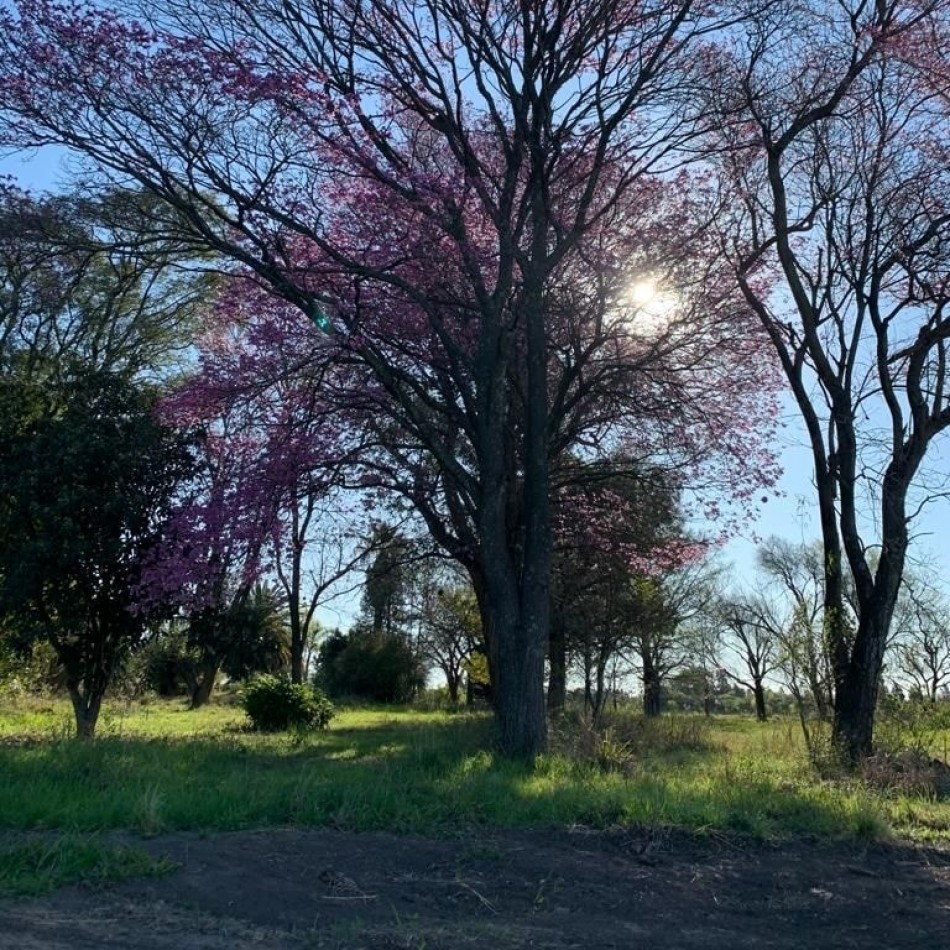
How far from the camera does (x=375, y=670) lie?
40.1 m

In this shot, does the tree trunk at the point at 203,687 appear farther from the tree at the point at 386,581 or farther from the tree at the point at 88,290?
the tree at the point at 88,290

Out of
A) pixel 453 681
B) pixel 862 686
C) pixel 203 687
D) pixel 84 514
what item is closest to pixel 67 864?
pixel 862 686

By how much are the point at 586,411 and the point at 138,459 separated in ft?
24.6

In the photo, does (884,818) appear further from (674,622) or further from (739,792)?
(674,622)

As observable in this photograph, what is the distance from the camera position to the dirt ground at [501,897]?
17.7 ft

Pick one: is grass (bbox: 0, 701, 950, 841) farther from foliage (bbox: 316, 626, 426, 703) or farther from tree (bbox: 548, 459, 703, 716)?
foliage (bbox: 316, 626, 426, 703)

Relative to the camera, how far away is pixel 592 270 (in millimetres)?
14734

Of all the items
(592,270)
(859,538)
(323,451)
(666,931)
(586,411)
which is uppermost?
(592,270)

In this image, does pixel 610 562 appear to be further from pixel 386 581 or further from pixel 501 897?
pixel 501 897

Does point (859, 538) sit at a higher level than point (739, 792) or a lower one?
higher

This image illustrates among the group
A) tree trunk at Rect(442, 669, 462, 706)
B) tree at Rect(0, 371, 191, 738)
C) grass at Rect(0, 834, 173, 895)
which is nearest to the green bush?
tree at Rect(0, 371, 191, 738)

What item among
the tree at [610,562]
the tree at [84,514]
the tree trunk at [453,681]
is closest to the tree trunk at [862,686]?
the tree at [610,562]

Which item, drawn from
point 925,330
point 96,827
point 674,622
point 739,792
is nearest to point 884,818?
point 739,792

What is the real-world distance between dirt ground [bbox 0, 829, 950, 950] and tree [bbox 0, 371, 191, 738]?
35.6 feet
